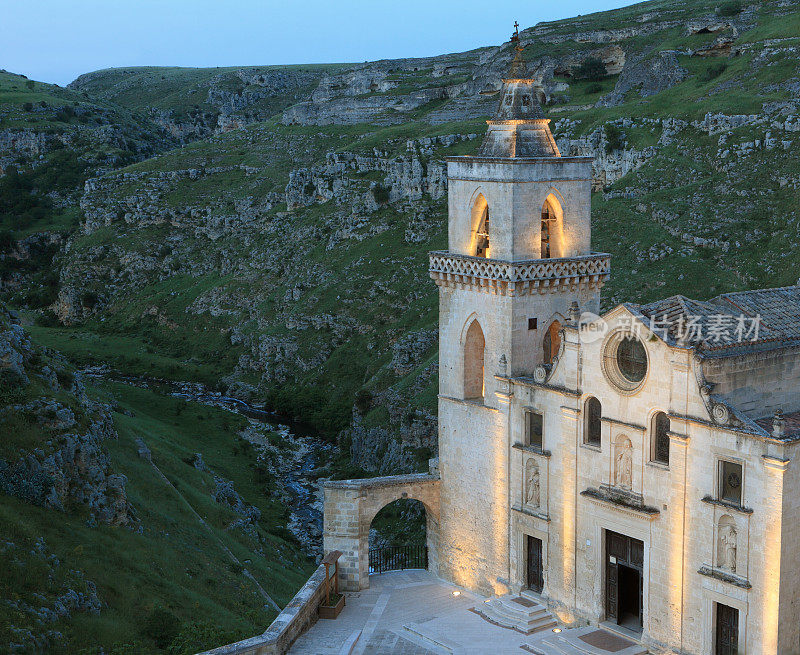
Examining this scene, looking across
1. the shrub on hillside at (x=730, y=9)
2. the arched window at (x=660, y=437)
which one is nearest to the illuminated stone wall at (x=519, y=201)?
the arched window at (x=660, y=437)

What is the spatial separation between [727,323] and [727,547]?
6.34 meters

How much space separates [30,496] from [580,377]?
23799mm

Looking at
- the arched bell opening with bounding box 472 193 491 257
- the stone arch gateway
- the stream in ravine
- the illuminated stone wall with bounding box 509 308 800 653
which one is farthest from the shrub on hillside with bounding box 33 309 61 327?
the illuminated stone wall with bounding box 509 308 800 653

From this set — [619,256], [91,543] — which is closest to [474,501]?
Result: [91,543]

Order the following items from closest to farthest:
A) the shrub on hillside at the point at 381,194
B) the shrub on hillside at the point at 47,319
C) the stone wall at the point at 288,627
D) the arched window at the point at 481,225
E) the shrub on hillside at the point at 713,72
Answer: the stone wall at the point at 288,627, the arched window at the point at 481,225, the shrub on hillside at the point at 713,72, the shrub on hillside at the point at 381,194, the shrub on hillside at the point at 47,319

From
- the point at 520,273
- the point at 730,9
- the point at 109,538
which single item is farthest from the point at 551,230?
the point at 730,9

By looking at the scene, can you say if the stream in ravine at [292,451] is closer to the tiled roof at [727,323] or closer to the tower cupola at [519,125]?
the tower cupola at [519,125]

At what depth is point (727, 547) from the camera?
31344mm

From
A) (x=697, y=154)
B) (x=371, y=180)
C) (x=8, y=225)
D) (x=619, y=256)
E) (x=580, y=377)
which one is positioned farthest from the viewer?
(x=8, y=225)

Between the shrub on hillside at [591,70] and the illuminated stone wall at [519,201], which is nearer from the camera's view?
the illuminated stone wall at [519,201]

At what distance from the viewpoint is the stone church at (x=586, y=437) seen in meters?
31.0

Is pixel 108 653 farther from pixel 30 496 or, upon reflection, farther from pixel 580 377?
pixel 580 377

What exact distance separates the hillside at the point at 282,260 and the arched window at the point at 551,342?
14523mm

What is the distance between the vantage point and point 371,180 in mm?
116438
